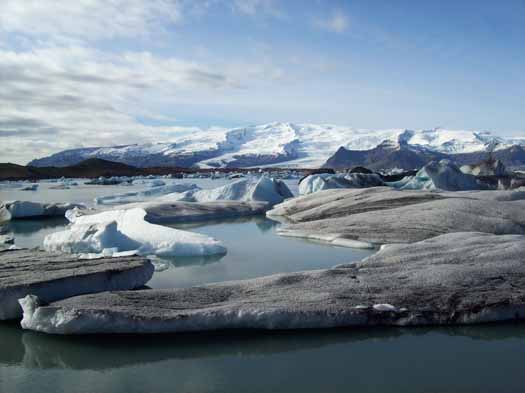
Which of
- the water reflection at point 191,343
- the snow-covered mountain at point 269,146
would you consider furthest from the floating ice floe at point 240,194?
the snow-covered mountain at point 269,146

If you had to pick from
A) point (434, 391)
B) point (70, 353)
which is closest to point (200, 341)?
point (70, 353)

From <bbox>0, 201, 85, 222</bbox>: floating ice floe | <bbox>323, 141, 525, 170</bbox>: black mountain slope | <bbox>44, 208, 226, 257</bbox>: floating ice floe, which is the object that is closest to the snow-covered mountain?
<bbox>323, 141, 525, 170</bbox>: black mountain slope

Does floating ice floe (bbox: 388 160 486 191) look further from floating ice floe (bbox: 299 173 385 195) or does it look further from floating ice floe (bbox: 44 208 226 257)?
floating ice floe (bbox: 44 208 226 257)

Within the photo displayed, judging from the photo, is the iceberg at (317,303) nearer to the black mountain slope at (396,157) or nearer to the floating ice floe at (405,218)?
the floating ice floe at (405,218)

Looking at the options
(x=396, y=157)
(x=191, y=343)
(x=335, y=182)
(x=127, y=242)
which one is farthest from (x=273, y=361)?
(x=396, y=157)

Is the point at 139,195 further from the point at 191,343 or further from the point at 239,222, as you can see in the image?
the point at 191,343

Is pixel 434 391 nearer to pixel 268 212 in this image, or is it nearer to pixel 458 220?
pixel 458 220
